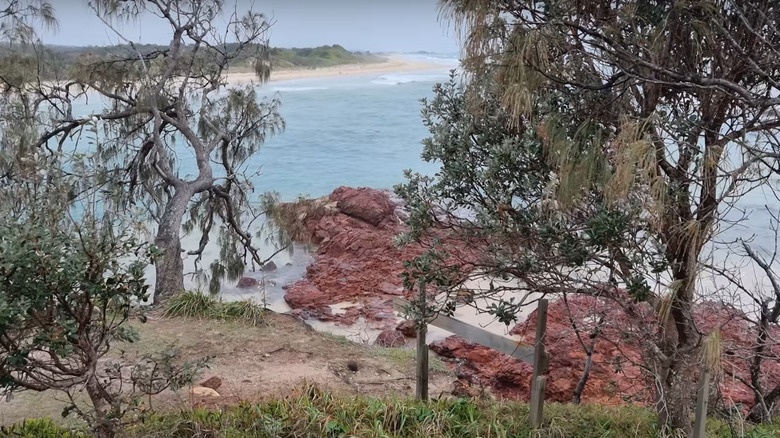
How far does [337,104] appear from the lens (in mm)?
26250

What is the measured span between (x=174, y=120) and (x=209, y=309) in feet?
6.76

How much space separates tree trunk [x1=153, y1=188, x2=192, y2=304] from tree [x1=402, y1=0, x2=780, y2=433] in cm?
388

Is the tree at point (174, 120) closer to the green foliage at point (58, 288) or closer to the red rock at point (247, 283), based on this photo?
the red rock at point (247, 283)

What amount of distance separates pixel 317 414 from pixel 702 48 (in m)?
2.06

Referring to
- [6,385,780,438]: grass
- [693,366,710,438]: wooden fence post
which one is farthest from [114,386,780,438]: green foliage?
[693,366,710,438]: wooden fence post

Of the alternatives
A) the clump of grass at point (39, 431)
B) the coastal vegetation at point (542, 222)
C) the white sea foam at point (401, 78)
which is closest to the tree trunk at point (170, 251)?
the coastal vegetation at point (542, 222)

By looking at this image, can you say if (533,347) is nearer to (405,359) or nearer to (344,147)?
(405,359)

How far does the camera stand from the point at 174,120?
21.9 ft

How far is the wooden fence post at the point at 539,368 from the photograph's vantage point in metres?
2.80

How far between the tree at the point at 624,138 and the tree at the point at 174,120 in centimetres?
415

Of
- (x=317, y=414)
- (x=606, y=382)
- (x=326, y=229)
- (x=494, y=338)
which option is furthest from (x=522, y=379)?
(x=326, y=229)

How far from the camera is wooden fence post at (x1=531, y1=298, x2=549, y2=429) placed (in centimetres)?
280

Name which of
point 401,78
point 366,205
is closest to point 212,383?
point 366,205

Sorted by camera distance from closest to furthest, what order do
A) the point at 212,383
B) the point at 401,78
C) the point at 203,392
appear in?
1. the point at 203,392
2. the point at 212,383
3. the point at 401,78
